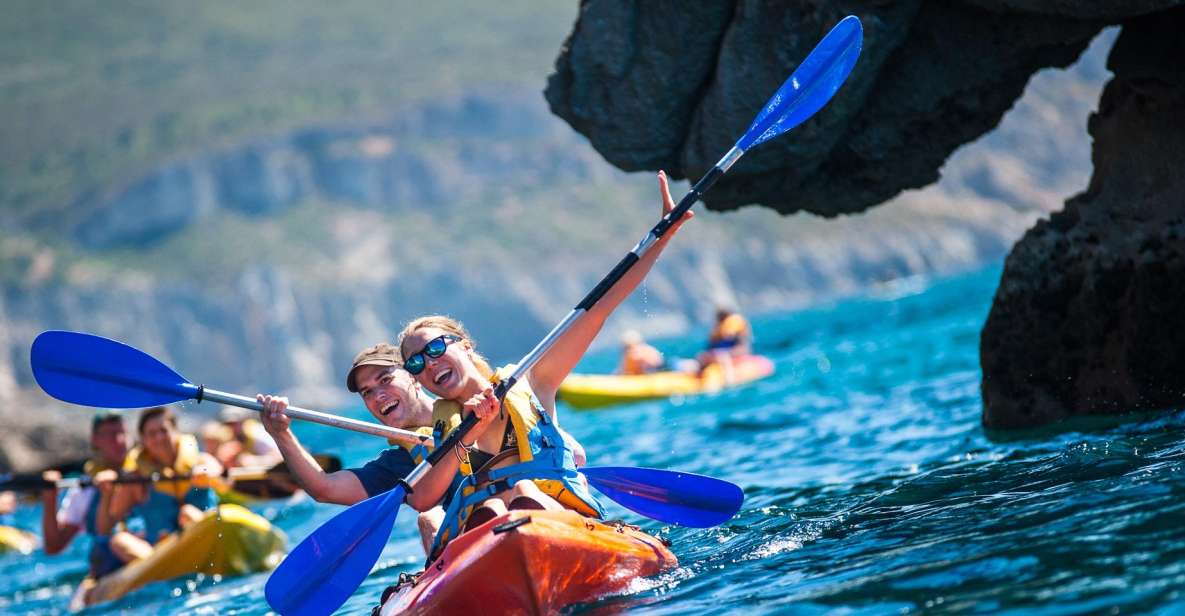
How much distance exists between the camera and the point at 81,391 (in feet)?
22.1

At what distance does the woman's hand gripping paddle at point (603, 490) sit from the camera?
231 inches

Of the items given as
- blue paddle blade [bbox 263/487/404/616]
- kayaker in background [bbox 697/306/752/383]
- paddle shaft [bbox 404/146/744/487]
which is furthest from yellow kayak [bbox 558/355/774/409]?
blue paddle blade [bbox 263/487/404/616]

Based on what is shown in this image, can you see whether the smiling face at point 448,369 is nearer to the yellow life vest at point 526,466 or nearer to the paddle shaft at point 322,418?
the yellow life vest at point 526,466

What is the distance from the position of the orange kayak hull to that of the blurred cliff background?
229 ft

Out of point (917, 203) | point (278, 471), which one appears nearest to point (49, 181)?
point (917, 203)

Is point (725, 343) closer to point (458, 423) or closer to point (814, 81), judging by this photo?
point (814, 81)

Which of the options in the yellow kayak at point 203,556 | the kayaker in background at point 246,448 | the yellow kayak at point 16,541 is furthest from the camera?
the yellow kayak at point 16,541

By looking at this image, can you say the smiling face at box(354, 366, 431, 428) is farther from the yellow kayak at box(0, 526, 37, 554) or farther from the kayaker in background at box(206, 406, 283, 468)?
the yellow kayak at box(0, 526, 37, 554)

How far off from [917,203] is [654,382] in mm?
83965

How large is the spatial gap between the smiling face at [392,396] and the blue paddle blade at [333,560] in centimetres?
47

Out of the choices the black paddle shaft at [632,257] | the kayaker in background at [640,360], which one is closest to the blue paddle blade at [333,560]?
the black paddle shaft at [632,257]

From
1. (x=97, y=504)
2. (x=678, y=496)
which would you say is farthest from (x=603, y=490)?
(x=97, y=504)

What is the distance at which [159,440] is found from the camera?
32.3 ft

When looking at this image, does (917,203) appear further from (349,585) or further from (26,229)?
(349,585)
